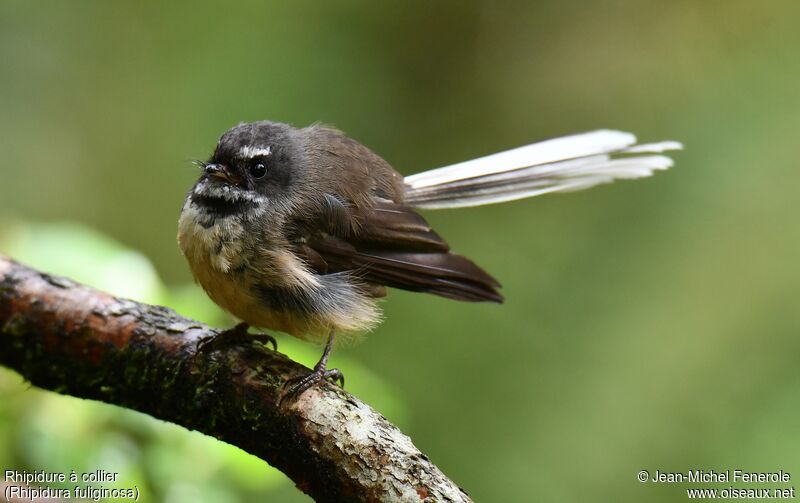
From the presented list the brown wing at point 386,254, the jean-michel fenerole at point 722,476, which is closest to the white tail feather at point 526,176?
the brown wing at point 386,254

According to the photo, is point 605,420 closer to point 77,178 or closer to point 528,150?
point 528,150

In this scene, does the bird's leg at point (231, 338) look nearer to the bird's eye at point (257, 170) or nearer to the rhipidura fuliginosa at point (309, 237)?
the rhipidura fuliginosa at point (309, 237)

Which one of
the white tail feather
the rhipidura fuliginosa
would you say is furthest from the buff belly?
the white tail feather

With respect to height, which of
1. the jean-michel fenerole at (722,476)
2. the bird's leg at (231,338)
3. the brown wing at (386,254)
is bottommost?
the jean-michel fenerole at (722,476)

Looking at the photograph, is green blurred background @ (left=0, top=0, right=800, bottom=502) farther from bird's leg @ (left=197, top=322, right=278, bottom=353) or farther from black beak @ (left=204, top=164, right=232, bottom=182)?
black beak @ (left=204, top=164, right=232, bottom=182)

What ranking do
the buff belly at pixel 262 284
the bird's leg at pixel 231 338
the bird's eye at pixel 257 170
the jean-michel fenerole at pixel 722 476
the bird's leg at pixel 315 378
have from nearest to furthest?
the bird's leg at pixel 315 378
the bird's leg at pixel 231 338
the buff belly at pixel 262 284
the bird's eye at pixel 257 170
the jean-michel fenerole at pixel 722 476

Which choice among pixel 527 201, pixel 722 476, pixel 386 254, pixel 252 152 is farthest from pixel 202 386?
pixel 527 201
